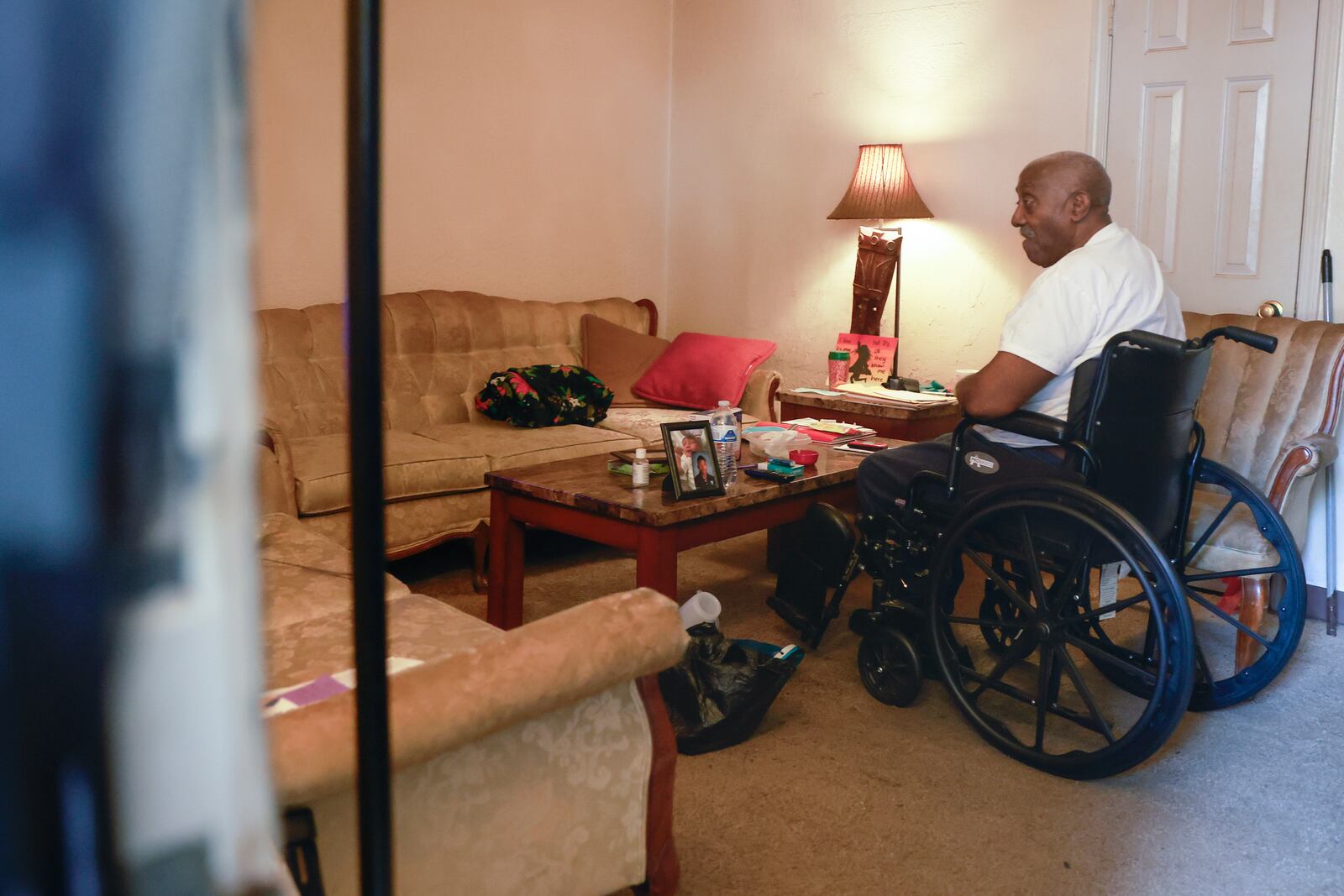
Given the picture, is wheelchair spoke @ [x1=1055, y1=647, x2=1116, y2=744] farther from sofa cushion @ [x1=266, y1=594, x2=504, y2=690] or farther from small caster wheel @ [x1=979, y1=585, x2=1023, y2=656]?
sofa cushion @ [x1=266, y1=594, x2=504, y2=690]

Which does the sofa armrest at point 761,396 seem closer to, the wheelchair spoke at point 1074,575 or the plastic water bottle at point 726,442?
the plastic water bottle at point 726,442

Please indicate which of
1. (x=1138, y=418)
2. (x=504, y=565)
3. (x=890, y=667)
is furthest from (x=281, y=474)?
(x=1138, y=418)

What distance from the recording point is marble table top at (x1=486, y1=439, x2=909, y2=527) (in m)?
2.43

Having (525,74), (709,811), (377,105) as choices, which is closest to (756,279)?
(525,74)

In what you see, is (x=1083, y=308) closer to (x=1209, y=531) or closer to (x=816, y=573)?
(x=1209, y=531)

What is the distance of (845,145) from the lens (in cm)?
460

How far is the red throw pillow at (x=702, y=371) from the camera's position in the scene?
13.6 feet

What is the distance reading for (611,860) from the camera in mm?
1489

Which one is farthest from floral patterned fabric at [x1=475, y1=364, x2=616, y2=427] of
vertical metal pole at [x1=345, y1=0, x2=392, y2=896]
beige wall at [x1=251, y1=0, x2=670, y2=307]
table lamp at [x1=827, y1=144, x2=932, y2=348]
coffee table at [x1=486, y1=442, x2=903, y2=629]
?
vertical metal pole at [x1=345, y1=0, x2=392, y2=896]

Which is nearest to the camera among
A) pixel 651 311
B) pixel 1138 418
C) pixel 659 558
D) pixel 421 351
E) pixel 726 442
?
pixel 1138 418

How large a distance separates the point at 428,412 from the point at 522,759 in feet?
8.63

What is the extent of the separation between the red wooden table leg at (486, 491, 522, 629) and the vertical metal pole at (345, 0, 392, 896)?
236cm

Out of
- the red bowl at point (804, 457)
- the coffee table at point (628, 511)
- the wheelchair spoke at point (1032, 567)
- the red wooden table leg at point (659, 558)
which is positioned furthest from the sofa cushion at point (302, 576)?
the wheelchair spoke at point (1032, 567)

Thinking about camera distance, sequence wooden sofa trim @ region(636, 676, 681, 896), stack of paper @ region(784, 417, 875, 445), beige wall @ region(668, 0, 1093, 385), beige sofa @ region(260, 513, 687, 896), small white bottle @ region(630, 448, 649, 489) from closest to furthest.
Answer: beige sofa @ region(260, 513, 687, 896) → wooden sofa trim @ region(636, 676, 681, 896) → small white bottle @ region(630, 448, 649, 489) → stack of paper @ region(784, 417, 875, 445) → beige wall @ region(668, 0, 1093, 385)
